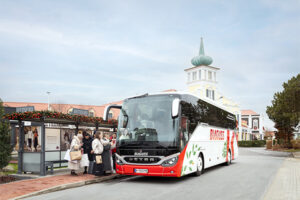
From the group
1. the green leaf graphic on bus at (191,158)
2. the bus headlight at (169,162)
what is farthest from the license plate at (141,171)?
the green leaf graphic on bus at (191,158)

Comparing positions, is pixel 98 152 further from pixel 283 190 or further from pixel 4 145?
pixel 283 190

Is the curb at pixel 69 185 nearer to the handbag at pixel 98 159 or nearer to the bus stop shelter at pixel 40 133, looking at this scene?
the handbag at pixel 98 159

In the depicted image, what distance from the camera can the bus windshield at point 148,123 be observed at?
1095 centimetres

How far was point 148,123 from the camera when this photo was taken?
11.3 m

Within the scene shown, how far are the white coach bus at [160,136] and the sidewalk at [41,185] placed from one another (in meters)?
1.45

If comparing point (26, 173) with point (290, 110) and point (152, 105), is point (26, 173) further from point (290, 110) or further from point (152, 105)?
point (290, 110)

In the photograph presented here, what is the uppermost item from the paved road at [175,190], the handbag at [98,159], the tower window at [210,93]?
the tower window at [210,93]

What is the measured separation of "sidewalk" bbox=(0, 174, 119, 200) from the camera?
877 centimetres

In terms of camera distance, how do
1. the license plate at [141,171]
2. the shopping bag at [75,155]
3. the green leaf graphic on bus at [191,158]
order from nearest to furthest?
1. the license plate at [141,171]
2. the green leaf graphic on bus at [191,158]
3. the shopping bag at [75,155]

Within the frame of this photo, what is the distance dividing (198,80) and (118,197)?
7713 cm

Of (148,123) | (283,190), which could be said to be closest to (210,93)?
(148,123)

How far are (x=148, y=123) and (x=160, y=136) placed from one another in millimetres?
665

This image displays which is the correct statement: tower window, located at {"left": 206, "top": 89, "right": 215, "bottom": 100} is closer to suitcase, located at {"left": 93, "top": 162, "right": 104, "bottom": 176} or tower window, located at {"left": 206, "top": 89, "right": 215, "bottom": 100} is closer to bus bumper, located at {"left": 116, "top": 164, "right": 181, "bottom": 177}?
suitcase, located at {"left": 93, "top": 162, "right": 104, "bottom": 176}

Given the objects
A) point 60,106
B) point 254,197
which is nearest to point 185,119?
point 254,197
